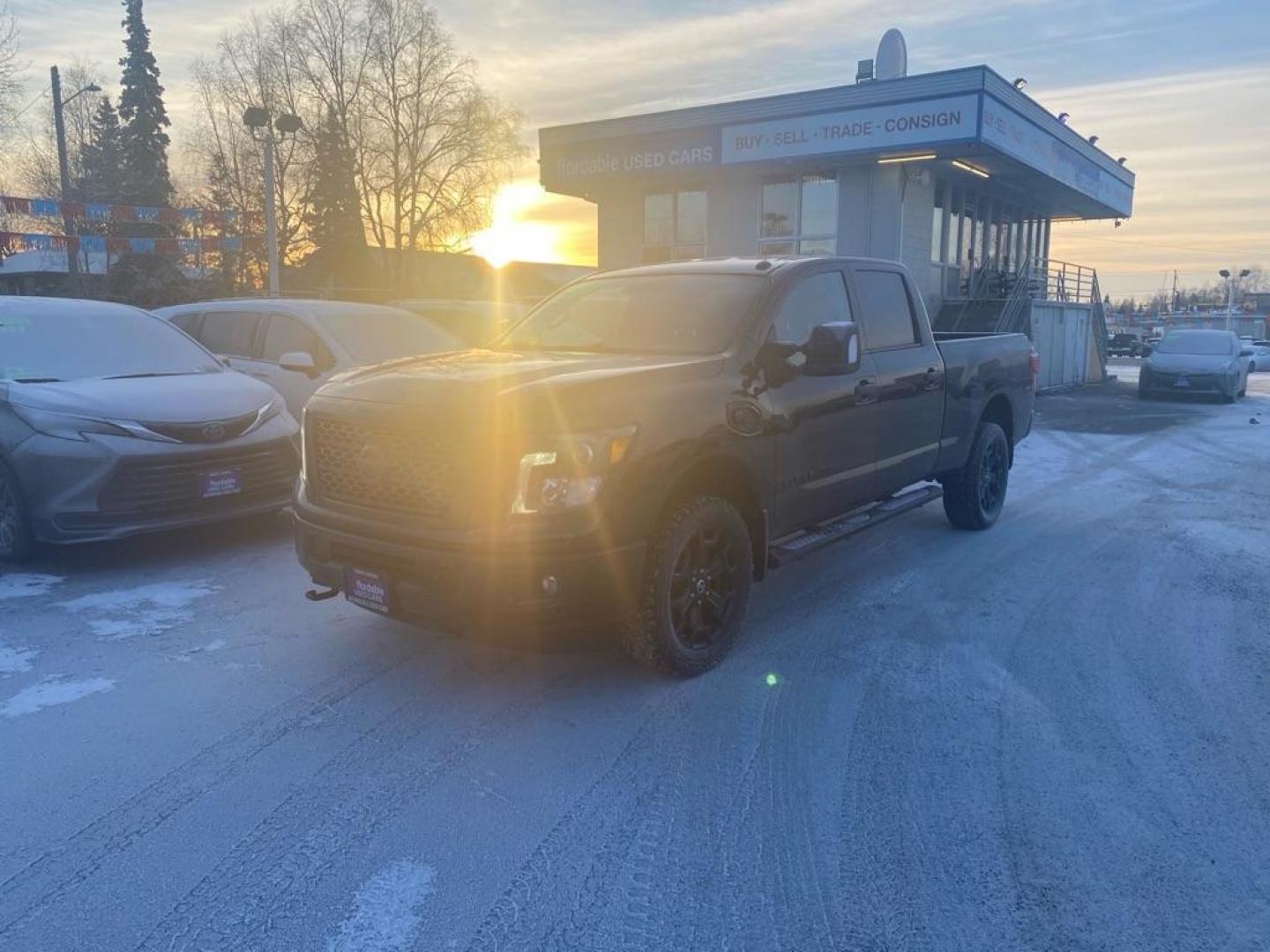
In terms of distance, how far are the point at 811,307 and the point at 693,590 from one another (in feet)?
6.66

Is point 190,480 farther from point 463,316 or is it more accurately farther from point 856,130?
point 856,130

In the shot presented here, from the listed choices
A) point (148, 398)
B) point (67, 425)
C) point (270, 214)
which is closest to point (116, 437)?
point (67, 425)

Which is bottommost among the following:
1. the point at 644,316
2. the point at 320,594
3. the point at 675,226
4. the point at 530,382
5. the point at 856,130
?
the point at 320,594

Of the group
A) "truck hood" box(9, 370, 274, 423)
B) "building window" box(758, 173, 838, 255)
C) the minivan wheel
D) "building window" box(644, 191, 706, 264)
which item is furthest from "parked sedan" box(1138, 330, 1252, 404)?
the minivan wheel

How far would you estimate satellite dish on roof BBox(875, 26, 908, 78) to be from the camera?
2155 centimetres

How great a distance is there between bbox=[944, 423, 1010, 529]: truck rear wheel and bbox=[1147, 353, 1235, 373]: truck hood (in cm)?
1524

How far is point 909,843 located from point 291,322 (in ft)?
25.0

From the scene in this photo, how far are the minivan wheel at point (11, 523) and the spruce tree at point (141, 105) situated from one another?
1862 inches

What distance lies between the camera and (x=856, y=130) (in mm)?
17453

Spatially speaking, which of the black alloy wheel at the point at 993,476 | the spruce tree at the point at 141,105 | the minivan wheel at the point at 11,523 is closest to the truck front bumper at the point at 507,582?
the minivan wheel at the point at 11,523

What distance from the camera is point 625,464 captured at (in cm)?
395

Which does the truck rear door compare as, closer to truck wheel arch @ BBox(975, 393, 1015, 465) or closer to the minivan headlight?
truck wheel arch @ BBox(975, 393, 1015, 465)

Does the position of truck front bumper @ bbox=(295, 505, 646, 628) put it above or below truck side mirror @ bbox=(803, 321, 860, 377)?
below

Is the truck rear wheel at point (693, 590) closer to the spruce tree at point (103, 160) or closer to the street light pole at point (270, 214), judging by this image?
the street light pole at point (270, 214)
